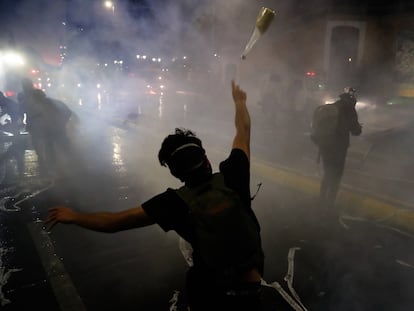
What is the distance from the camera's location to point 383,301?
→ 306cm

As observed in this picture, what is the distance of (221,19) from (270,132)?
386cm

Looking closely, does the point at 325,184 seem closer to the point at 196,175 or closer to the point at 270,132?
the point at 196,175

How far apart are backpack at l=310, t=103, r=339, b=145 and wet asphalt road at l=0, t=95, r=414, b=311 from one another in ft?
3.52

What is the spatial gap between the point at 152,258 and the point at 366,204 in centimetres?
317

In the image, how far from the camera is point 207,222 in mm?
1541

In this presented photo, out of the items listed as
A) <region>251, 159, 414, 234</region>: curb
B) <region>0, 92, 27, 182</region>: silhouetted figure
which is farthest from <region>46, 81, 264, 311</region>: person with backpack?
<region>0, 92, 27, 182</region>: silhouetted figure

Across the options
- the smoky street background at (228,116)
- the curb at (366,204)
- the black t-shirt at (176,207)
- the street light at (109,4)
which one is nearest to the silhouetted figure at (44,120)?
the smoky street background at (228,116)

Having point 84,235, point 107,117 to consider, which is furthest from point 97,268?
point 107,117

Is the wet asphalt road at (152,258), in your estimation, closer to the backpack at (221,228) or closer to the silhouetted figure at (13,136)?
the backpack at (221,228)

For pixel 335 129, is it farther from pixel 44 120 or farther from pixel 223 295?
pixel 44 120

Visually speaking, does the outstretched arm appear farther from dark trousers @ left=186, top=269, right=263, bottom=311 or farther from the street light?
the street light

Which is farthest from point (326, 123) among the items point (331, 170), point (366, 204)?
point (366, 204)

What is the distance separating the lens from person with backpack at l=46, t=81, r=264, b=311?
5.09 feet

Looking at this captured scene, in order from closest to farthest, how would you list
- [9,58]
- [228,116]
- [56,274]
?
[56,274], [228,116], [9,58]
